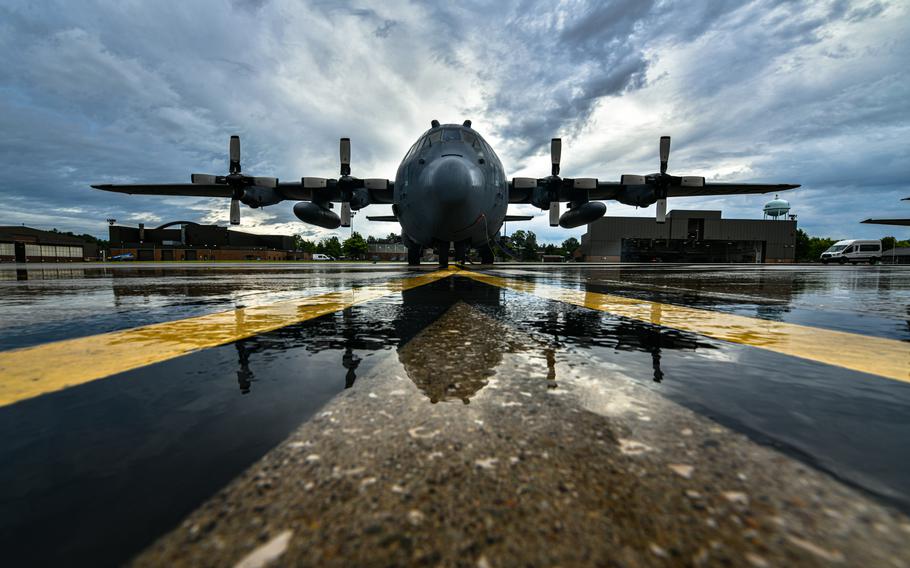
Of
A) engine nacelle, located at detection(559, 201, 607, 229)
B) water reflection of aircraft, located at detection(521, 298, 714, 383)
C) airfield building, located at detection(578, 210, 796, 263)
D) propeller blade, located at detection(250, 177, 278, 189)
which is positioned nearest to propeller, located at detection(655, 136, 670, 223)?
engine nacelle, located at detection(559, 201, 607, 229)

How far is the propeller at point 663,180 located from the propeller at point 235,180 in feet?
49.4

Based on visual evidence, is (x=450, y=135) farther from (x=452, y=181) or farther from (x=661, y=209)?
(x=661, y=209)

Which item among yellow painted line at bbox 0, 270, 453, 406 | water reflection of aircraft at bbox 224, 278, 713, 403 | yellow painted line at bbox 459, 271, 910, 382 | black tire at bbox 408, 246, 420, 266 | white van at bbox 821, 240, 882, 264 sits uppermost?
white van at bbox 821, 240, 882, 264

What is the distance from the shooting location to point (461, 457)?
3.11ft

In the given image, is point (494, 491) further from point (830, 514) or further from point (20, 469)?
point (20, 469)

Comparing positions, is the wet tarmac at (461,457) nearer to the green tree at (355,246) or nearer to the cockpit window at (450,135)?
the cockpit window at (450,135)

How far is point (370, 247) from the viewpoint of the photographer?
A: 107188mm

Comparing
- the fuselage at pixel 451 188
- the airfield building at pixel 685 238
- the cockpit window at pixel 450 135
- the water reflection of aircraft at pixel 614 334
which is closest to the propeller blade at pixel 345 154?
the fuselage at pixel 451 188

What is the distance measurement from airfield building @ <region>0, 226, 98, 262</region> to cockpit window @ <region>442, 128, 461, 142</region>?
6624cm

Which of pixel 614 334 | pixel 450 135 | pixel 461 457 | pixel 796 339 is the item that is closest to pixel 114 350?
pixel 461 457

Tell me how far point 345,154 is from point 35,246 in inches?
2566

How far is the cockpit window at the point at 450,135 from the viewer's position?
9.88 m

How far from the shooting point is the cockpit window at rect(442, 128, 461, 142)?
389 inches

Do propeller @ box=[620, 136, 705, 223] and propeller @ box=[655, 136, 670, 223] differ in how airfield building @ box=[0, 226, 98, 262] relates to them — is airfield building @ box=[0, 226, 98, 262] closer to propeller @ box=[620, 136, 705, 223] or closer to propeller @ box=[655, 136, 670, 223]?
propeller @ box=[620, 136, 705, 223]
